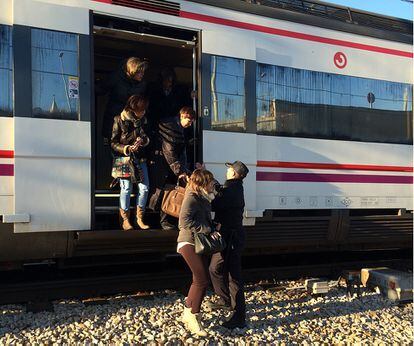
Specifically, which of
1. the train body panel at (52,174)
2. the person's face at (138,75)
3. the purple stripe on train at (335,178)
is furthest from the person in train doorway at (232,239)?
the person's face at (138,75)

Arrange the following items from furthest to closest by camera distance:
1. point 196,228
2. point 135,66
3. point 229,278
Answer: point 135,66
point 229,278
point 196,228

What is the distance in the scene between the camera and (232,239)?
15.0 ft

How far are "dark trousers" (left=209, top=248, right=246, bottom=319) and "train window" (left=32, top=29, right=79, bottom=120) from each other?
1.99 meters

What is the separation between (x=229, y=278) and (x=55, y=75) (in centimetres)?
261

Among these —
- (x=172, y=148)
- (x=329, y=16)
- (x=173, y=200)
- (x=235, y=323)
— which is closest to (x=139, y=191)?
(x=173, y=200)

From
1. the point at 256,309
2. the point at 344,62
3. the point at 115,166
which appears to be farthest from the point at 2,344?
the point at 344,62

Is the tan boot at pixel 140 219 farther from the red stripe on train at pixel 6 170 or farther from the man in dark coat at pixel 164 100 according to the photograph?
the red stripe on train at pixel 6 170

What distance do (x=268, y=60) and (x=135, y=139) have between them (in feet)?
6.30

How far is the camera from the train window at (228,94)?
535 cm

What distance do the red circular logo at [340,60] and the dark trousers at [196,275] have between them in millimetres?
3245

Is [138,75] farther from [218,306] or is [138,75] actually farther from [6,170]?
[218,306]

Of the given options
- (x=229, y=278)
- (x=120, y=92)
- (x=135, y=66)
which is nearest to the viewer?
(x=229, y=278)

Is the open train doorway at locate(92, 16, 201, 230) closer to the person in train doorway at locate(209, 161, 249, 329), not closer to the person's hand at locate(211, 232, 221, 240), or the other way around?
the person in train doorway at locate(209, 161, 249, 329)

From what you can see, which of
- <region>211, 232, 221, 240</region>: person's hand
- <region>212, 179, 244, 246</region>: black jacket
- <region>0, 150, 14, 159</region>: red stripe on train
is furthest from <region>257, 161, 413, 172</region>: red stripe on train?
<region>0, 150, 14, 159</region>: red stripe on train
